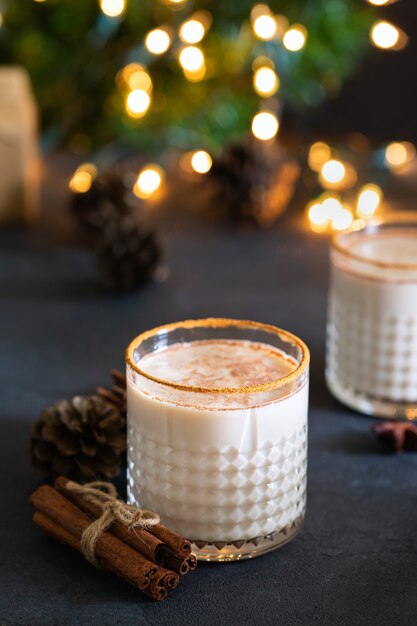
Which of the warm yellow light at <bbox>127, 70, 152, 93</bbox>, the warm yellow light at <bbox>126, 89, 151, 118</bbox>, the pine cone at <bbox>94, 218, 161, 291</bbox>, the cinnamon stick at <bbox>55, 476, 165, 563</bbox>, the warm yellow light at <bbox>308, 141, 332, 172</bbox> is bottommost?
the cinnamon stick at <bbox>55, 476, 165, 563</bbox>

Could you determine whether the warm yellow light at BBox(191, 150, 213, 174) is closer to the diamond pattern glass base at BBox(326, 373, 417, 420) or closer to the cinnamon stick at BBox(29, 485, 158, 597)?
the diamond pattern glass base at BBox(326, 373, 417, 420)

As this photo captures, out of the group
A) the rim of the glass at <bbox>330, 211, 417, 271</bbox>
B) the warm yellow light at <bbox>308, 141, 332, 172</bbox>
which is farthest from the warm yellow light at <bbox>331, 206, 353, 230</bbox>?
the rim of the glass at <bbox>330, 211, 417, 271</bbox>

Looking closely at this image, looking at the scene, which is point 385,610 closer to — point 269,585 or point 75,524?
point 269,585

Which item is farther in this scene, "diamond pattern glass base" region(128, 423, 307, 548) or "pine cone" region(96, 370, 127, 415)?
"pine cone" region(96, 370, 127, 415)

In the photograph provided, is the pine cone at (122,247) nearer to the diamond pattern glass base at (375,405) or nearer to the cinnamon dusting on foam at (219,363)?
the diamond pattern glass base at (375,405)

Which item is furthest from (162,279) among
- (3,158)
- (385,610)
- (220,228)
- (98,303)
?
(385,610)

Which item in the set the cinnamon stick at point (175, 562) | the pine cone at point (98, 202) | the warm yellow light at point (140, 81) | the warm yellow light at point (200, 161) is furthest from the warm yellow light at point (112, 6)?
the cinnamon stick at point (175, 562)
